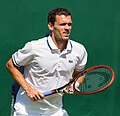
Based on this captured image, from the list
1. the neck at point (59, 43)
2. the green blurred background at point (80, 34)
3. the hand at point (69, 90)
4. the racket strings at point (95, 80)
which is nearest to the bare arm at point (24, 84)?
the hand at point (69, 90)

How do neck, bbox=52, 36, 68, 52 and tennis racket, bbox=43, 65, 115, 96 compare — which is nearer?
neck, bbox=52, 36, 68, 52

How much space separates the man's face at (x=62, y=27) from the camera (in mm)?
4012

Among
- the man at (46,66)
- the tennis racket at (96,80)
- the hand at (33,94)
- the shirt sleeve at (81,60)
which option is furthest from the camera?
the tennis racket at (96,80)

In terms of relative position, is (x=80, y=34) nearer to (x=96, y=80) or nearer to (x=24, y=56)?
(x=96, y=80)

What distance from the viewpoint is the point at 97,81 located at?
4.46 m

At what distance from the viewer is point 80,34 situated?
546cm

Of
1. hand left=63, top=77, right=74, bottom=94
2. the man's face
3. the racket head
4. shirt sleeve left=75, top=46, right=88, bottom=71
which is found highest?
the man's face

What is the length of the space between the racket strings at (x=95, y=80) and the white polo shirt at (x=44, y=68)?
0.33 meters

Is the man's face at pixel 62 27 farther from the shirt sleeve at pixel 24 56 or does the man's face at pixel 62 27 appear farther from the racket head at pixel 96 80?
the racket head at pixel 96 80

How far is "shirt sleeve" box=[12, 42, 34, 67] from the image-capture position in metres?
3.97

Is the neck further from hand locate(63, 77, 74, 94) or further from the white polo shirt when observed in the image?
hand locate(63, 77, 74, 94)

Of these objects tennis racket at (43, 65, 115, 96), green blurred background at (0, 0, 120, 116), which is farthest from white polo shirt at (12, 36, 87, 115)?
green blurred background at (0, 0, 120, 116)

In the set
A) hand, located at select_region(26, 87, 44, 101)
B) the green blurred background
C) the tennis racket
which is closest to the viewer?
hand, located at select_region(26, 87, 44, 101)
